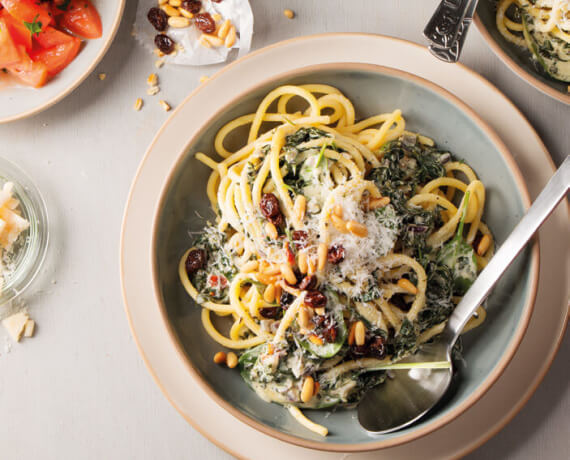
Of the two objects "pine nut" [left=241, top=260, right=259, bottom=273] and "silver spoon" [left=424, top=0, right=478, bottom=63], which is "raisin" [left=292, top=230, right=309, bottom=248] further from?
"silver spoon" [left=424, top=0, right=478, bottom=63]

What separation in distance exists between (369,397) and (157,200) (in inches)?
52.4

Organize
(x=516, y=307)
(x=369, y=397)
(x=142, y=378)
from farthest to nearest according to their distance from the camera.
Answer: (x=142, y=378) < (x=369, y=397) < (x=516, y=307)

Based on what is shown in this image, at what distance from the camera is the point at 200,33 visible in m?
2.76

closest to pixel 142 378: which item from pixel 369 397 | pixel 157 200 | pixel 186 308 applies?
pixel 186 308

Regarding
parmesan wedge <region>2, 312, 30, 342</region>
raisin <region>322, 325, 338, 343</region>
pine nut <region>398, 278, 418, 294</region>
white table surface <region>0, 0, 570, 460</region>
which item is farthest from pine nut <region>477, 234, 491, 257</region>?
parmesan wedge <region>2, 312, 30, 342</region>

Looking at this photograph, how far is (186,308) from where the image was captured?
8.15 ft

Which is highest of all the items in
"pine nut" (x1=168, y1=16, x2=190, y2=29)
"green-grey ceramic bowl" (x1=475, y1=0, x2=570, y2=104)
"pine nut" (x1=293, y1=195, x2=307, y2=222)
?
"green-grey ceramic bowl" (x1=475, y1=0, x2=570, y2=104)

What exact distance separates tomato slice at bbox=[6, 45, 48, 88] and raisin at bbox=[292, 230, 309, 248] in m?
1.58

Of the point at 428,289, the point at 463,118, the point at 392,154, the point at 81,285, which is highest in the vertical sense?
the point at 463,118

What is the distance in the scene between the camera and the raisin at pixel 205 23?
8.93 feet

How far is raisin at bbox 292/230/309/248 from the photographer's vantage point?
2.17 m

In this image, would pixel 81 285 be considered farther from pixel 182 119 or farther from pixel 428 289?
pixel 428 289

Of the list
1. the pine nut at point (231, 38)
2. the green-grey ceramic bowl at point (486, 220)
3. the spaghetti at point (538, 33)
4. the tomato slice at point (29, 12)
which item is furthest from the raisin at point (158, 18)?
the spaghetti at point (538, 33)

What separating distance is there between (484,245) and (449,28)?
0.98 meters
